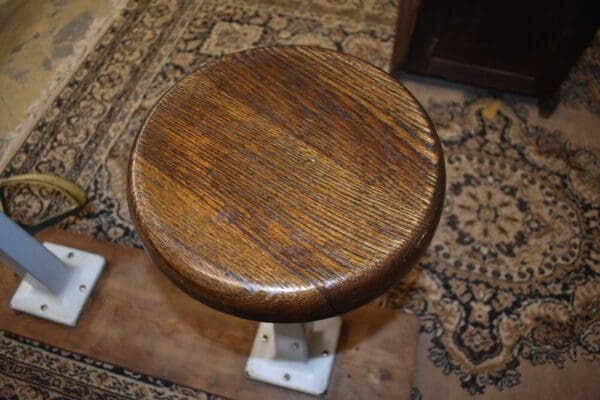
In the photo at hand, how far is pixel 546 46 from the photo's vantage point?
3.83 ft

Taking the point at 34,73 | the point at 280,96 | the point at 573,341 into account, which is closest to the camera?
the point at 280,96

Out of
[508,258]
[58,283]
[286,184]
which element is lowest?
[508,258]

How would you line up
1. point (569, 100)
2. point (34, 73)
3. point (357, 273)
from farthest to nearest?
point (34, 73) < point (569, 100) < point (357, 273)

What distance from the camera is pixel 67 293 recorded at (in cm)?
100

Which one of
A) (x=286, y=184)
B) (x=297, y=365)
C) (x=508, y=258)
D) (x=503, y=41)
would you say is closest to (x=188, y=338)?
(x=297, y=365)

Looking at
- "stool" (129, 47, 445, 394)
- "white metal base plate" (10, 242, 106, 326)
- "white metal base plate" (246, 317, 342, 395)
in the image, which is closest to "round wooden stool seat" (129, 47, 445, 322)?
"stool" (129, 47, 445, 394)

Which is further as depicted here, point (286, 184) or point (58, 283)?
point (58, 283)

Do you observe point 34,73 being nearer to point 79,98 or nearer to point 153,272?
point 79,98

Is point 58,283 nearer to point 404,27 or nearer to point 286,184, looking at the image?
point 286,184

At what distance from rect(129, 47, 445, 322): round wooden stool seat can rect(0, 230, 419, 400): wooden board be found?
49 cm

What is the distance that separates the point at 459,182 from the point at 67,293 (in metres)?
0.96

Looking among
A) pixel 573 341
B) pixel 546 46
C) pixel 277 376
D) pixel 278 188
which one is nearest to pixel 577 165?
pixel 546 46

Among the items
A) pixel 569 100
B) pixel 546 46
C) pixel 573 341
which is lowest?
pixel 573 341

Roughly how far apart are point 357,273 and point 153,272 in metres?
0.69
